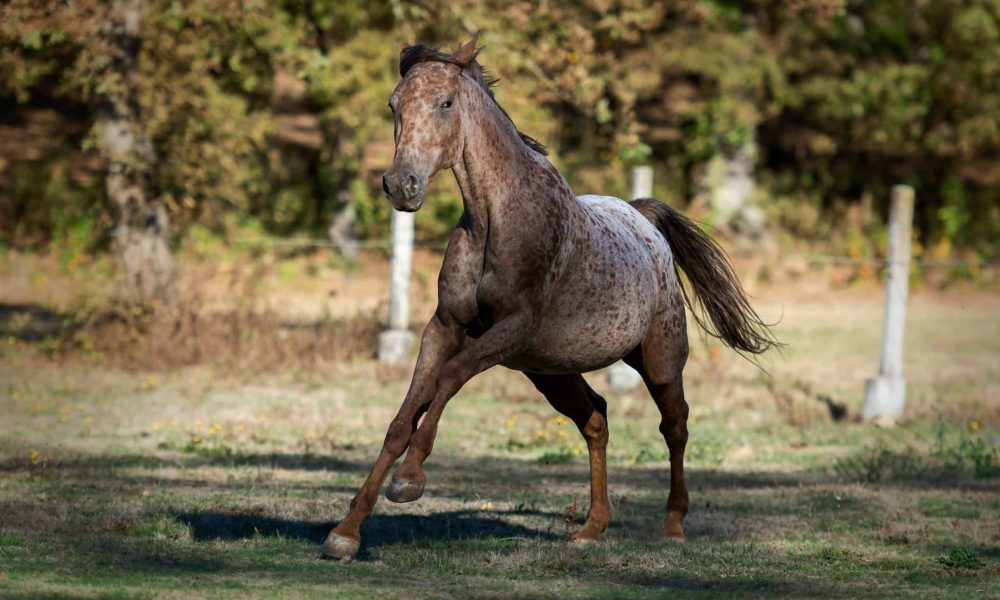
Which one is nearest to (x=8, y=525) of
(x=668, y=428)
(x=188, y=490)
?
(x=188, y=490)

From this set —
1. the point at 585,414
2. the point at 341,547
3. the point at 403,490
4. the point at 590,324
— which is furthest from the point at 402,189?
the point at 585,414

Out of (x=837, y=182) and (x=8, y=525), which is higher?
(x=837, y=182)

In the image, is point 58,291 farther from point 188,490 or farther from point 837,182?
point 837,182

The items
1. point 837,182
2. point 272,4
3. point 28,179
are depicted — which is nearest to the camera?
point 272,4

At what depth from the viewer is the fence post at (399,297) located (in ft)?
45.0

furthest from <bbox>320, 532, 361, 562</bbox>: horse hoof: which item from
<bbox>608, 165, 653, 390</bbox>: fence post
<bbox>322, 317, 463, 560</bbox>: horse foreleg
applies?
<bbox>608, 165, 653, 390</bbox>: fence post

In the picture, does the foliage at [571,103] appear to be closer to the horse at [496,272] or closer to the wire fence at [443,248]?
the wire fence at [443,248]

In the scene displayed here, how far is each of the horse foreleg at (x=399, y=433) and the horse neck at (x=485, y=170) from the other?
1.71 ft

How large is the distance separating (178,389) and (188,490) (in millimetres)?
4961

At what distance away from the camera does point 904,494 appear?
846cm

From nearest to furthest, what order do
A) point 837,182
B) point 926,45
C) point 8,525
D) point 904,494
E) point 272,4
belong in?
point 8,525 < point 904,494 < point 272,4 < point 926,45 < point 837,182

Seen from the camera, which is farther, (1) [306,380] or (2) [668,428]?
(1) [306,380]

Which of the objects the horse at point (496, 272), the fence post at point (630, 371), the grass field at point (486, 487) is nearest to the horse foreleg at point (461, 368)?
the horse at point (496, 272)

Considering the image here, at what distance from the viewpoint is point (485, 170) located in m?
5.94
